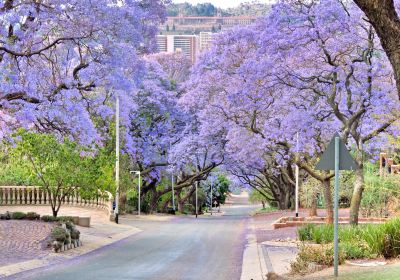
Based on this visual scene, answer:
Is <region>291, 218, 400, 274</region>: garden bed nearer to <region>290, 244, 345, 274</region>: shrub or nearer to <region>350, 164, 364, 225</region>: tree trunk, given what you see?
<region>290, 244, 345, 274</region>: shrub

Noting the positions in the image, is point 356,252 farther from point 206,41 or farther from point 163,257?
point 206,41

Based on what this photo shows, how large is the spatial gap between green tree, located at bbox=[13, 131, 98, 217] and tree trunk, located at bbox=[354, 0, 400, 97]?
15924mm

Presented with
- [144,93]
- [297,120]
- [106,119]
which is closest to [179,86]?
[144,93]

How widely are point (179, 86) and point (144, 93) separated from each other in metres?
3.66

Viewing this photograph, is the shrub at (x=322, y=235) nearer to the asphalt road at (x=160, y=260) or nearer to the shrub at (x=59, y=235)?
the asphalt road at (x=160, y=260)

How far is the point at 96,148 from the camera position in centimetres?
2591

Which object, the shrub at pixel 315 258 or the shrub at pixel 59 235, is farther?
the shrub at pixel 59 235

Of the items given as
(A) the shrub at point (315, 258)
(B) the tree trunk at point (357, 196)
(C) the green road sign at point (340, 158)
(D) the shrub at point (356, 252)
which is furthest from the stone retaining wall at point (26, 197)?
(C) the green road sign at point (340, 158)

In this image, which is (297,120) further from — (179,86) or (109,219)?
(179,86)

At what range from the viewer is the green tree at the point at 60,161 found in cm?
2403

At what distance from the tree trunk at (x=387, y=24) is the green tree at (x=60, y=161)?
15924 millimetres

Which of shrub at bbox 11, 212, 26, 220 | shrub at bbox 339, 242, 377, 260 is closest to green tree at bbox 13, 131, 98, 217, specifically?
shrub at bbox 11, 212, 26, 220

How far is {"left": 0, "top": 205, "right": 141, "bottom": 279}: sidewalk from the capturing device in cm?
1702

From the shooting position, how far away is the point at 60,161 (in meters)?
24.2
